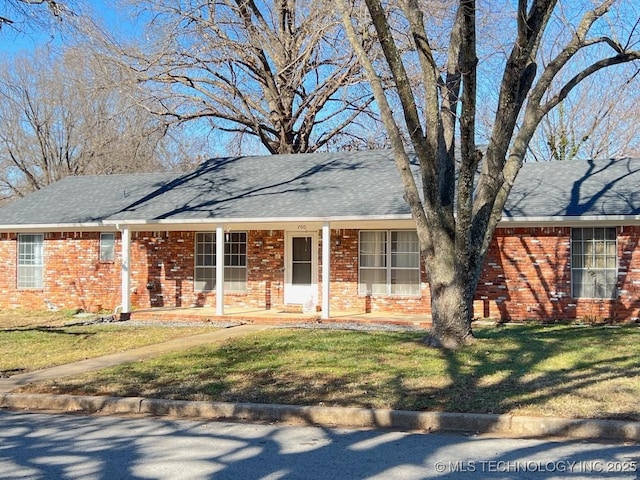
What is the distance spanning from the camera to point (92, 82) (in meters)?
28.0

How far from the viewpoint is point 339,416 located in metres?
7.79

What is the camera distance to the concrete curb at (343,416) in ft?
23.2

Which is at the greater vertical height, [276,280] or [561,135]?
[561,135]

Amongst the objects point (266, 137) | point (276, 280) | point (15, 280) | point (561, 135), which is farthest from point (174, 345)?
point (561, 135)

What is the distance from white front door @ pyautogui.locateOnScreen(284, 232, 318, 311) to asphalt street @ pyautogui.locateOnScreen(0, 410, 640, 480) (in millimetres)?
11495

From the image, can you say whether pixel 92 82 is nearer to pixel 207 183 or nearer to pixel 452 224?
pixel 207 183

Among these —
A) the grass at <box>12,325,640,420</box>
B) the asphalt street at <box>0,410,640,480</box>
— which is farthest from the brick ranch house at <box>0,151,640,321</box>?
the asphalt street at <box>0,410,640,480</box>

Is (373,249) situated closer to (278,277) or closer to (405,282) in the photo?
(405,282)

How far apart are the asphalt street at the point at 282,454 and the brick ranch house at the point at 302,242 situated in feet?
32.0

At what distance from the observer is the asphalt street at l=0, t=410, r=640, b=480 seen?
5.84 metres

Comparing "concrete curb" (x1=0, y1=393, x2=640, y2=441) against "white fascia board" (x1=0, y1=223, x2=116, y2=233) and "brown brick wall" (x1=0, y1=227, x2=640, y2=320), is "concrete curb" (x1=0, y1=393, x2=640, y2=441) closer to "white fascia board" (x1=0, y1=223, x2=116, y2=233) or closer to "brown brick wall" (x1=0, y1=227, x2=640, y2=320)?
"brown brick wall" (x1=0, y1=227, x2=640, y2=320)

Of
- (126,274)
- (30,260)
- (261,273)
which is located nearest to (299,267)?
(261,273)

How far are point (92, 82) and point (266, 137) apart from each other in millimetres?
7119

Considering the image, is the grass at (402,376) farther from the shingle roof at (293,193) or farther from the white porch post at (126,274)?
the white porch post at (126,274)
